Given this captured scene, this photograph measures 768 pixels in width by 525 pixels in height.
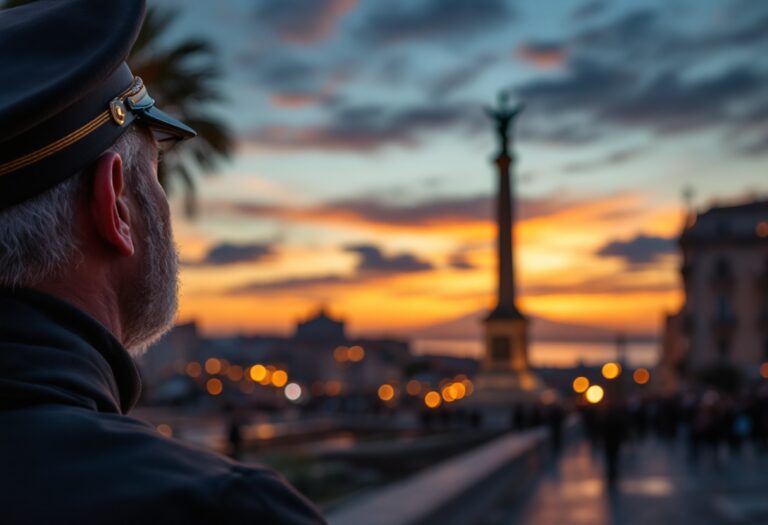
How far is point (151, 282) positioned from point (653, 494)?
817 inches

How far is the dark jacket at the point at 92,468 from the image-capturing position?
127 cm

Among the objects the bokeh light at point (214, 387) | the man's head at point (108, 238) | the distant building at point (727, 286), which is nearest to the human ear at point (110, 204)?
the man's head at point (108, 238)

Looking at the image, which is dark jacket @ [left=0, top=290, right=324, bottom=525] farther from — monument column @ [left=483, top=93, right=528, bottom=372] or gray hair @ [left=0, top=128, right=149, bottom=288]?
monument column @ [left=483, top=93, right=528, bottom=372]

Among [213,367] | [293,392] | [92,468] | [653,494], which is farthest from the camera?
[213,367]

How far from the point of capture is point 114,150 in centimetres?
171

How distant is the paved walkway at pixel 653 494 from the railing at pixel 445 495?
0.73m

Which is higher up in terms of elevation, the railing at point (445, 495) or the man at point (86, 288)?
the man at point (86, 288)

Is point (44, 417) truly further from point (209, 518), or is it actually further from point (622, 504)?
point (622, 504)

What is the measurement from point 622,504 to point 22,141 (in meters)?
18.4

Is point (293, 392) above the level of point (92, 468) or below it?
below

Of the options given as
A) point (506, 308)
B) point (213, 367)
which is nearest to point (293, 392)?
point (213, 367)

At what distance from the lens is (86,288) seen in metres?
1.67

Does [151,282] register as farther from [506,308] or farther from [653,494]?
[506,308]

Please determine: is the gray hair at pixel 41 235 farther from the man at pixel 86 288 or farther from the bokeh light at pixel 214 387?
the bokeh light at pixel 214 387
